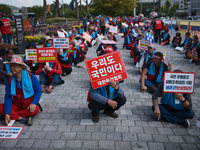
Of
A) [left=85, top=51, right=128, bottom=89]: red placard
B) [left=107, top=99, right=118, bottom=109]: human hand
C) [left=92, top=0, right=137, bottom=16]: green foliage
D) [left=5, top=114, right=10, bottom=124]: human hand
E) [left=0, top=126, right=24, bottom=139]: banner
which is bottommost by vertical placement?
[left=0, top=126, right=24, bottom=139]: banner

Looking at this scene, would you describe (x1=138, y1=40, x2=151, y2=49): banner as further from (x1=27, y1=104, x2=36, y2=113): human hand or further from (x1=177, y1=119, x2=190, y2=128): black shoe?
(x1=27, y1=104, x2=36, y2=113): human hand

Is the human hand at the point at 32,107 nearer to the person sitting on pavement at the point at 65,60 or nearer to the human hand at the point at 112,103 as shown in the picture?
the human hand at the point at 112,103

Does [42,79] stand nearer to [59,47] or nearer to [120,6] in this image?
[59,47]

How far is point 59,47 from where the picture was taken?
7.64m

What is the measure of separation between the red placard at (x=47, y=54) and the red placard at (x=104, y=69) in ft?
8.00

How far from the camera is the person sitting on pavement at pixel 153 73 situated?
5.78m

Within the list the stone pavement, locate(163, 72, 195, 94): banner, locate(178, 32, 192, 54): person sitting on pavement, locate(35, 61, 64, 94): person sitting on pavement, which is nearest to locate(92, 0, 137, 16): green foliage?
locate(178, 32, 192, 54): person sitting on pavement

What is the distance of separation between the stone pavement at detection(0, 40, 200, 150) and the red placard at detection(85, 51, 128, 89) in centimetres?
96

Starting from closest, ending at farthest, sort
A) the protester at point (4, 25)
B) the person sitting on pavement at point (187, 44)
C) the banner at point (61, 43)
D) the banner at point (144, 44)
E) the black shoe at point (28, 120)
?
1. the black shoe at point (28, 120)
2. the banner at point (61, 43)
3. the banner at point (144, 44)
4. the protester at point (4, 25)
5. the person sitting on pavement at point (187, 44)

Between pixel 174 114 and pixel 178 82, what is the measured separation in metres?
0.80

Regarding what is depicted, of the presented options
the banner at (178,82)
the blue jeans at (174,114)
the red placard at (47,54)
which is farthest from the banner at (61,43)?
the banner at (178,82)

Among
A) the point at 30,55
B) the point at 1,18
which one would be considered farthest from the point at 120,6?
the point at 30,55

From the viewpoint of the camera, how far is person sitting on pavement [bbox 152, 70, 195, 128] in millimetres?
4094

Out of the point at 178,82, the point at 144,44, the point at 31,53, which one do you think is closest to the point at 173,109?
the point at 178,82
